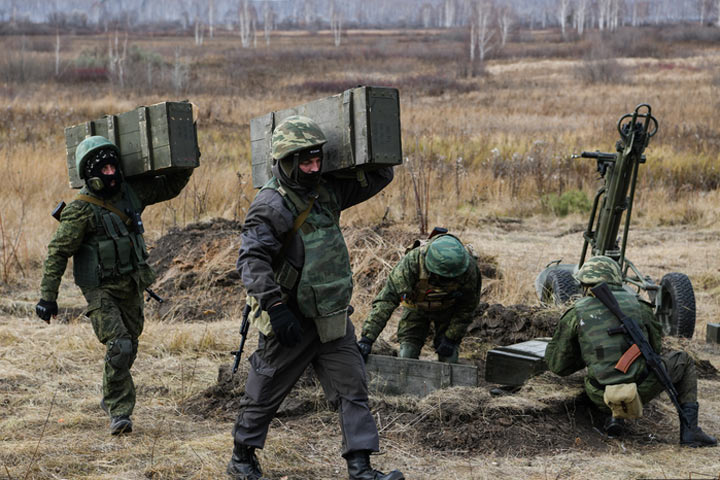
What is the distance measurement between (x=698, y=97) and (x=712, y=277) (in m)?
21.1

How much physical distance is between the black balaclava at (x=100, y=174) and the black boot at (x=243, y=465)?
71.5 inches

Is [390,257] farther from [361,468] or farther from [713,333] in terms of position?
[361,468]

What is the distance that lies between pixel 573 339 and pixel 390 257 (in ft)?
13.3

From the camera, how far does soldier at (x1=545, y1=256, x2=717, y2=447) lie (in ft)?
14.4

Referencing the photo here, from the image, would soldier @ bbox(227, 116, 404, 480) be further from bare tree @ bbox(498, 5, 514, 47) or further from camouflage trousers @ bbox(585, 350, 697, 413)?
bare tree @ bbox(498, 5, 514, 47)

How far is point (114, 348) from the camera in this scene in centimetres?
455

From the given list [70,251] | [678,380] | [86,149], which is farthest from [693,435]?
[86,149]

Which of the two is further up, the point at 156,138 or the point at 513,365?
the point at 156,138

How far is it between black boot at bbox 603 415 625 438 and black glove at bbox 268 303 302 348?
2.22 meters

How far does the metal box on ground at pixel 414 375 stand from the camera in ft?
16.6

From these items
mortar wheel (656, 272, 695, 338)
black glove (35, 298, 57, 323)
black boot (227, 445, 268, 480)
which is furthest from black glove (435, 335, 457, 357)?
mortar wheel (656, 272, 695, 338)

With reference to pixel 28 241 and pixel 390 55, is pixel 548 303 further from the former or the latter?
pixel 390 55

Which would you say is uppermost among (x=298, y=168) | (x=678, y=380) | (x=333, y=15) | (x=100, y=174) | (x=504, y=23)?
(x=333, y=15)

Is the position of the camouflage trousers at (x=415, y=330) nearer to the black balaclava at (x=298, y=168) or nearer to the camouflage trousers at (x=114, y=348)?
the camouflage trousers at (x=114, y=348)
